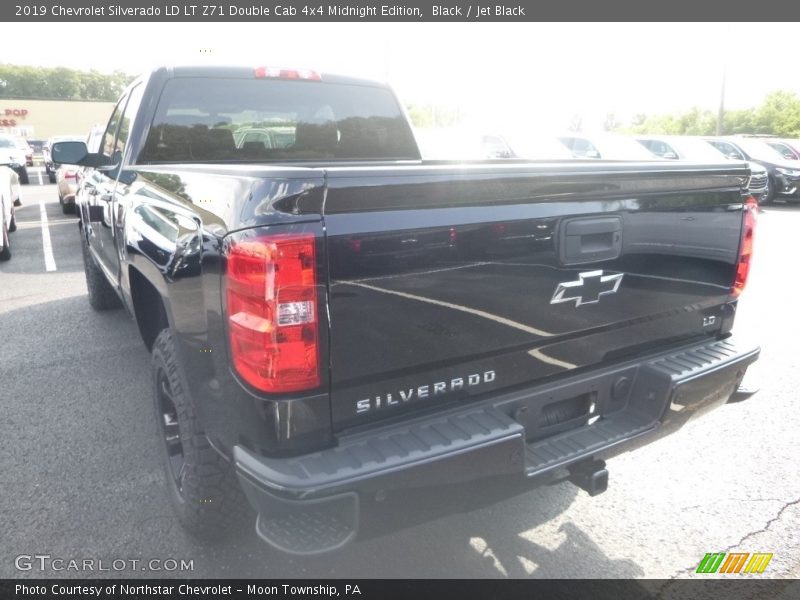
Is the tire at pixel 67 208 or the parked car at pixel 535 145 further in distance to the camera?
the tire at pixel 67 208

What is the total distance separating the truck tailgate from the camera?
5.92 feet

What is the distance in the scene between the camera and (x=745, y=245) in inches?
109

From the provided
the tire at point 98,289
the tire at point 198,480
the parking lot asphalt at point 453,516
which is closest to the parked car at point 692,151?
the parking lot asphalt at point 453,516

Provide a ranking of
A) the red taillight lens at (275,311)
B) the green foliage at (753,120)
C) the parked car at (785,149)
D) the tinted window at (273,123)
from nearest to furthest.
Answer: the red taillight lens at (275,311) → the tinted window at (273,123) → the parked car at (785,149) → the green foliage at (753,120)

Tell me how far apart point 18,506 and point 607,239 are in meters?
2.85

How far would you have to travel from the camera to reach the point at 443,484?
6.15 ft

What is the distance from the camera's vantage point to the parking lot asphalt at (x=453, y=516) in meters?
2.49

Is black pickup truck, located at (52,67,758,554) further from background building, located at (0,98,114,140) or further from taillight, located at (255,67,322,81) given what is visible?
background building, located at (0,98,114,140)

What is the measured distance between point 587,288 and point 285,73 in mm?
2630

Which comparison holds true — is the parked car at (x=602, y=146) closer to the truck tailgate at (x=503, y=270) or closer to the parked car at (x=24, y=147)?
the truck tailgate at (x=503, y=270)

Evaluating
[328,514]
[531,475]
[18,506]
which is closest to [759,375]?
[531,475]

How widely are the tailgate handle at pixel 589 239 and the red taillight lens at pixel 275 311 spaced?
0.95 m

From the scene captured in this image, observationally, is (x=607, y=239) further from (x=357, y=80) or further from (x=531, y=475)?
(x=357, y=80)

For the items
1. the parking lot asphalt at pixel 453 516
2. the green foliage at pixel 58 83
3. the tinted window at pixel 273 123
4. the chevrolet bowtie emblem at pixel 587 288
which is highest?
the green foliage at pixel 58 83
